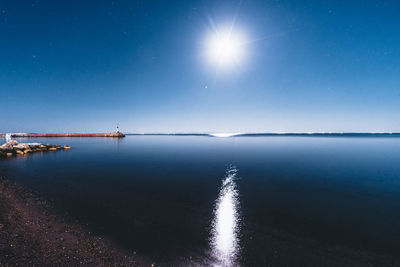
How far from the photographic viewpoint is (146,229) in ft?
34.7

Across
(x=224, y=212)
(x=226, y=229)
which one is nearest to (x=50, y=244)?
(x=226, y=229)

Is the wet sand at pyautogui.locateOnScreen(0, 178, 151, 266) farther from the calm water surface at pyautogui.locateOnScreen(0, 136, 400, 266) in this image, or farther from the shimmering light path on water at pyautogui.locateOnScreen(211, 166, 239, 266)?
the shimmering light path on water at pyautogui.locateOnScreen(211, 166, 239, 266)

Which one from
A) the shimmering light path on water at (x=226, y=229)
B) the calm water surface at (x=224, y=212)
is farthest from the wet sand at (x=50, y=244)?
the shimmering light path on water at (x=226, y=229)

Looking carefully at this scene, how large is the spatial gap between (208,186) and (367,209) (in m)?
14.4

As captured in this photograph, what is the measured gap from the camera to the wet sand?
740 centimetres

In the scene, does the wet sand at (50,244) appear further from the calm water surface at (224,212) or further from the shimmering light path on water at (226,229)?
the shimmering light path on water at (226,229)

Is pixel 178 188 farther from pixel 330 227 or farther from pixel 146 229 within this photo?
pixel 330 227

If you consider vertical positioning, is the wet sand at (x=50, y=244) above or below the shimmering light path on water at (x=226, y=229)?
above

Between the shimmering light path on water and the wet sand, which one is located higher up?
the wet sand

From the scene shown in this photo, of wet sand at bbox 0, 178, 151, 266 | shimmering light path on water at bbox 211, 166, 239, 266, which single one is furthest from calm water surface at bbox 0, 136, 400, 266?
wet sand at bbox 0, 178, 151, 266

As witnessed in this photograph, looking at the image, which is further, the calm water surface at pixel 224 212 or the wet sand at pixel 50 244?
the calm water surface at pixel 224 212

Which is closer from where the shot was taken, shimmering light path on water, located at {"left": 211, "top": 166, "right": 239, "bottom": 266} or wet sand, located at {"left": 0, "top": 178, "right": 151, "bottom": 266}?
wet sand, located at {"left": 0, "top": 178, "right": 151, "bottom": 266}

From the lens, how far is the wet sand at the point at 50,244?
24.3 ft

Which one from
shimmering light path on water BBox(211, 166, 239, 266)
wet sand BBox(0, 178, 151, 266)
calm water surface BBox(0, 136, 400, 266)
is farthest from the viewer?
calm water surface BBox(0, 136, 400, 266)
